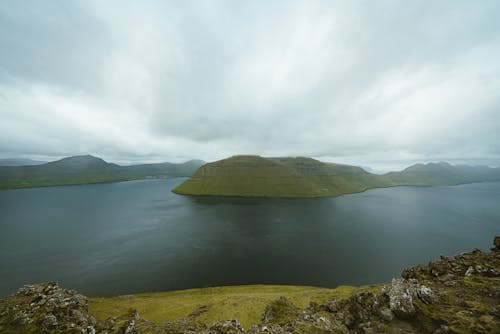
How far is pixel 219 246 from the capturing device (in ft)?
157

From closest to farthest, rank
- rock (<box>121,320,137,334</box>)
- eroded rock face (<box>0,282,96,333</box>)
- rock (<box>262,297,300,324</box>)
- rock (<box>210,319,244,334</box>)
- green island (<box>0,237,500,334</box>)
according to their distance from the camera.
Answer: green island (<box>0,237,500,334</box>) < rock (<box>210,319,244,334</box>) < rock (<box>121,320,137,334</box>) < eroded rock face (<box>0,282,96,333</box>) < rock (<box>262,297,300,324</box>)

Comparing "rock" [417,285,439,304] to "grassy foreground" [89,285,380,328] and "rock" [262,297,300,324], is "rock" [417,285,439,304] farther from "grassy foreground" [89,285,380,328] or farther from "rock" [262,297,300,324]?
"grassy foreground" [89,285,380,328]

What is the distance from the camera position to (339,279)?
3409cm

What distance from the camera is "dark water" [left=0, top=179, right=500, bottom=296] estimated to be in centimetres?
3453

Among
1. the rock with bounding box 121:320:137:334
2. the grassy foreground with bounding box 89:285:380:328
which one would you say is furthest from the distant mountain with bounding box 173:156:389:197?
the rock with bounding box 121:320:137:334

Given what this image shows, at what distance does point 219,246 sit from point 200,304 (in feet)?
82.8

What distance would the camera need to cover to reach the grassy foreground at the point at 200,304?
19984 millimetres

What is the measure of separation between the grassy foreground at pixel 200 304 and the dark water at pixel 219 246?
4.64 meters

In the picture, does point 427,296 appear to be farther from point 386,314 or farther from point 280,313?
point 280,313

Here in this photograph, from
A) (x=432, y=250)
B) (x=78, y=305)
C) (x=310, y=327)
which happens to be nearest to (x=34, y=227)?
(x=78, y=305)

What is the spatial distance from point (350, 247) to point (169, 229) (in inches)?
2370

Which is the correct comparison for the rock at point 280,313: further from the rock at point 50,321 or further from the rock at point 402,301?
the rock at point 50,321

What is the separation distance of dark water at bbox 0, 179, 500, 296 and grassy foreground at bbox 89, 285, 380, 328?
4642 millimetres

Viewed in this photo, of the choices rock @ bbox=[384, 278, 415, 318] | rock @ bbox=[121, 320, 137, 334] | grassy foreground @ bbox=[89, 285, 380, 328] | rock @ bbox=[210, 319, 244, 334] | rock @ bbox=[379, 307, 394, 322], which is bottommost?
grassy foreground @ bbox=[89, 285, 380, 328]
